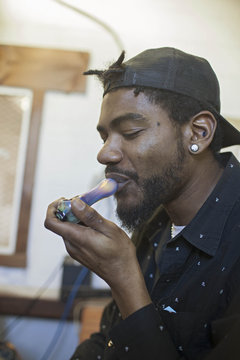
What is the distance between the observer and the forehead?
91 centimetres

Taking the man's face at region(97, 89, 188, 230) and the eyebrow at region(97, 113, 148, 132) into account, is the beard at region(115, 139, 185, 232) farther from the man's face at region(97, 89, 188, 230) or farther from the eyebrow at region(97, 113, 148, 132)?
the eyebrow at region(97, 113, 148, 132)

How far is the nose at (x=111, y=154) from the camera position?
36.2 inches

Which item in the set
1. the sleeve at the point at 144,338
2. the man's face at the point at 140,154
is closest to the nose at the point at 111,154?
the man's face at the point at 140,154

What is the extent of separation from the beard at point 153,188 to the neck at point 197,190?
46 mm

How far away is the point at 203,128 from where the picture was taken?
3.13 ft

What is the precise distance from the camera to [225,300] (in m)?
0.74

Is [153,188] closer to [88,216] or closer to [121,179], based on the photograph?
[121,179]

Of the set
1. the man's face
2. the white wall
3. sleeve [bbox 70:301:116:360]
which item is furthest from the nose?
the white wall

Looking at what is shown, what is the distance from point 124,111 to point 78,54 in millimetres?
1090

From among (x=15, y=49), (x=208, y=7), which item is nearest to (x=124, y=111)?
(x=208, y=7)

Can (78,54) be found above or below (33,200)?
above

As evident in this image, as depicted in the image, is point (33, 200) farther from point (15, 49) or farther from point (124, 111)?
point (124, 111)

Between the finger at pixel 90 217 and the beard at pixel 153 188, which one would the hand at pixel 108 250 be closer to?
the finger at pixel 90 217

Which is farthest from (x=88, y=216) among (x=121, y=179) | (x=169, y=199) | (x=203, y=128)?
(x=203, y=128)
